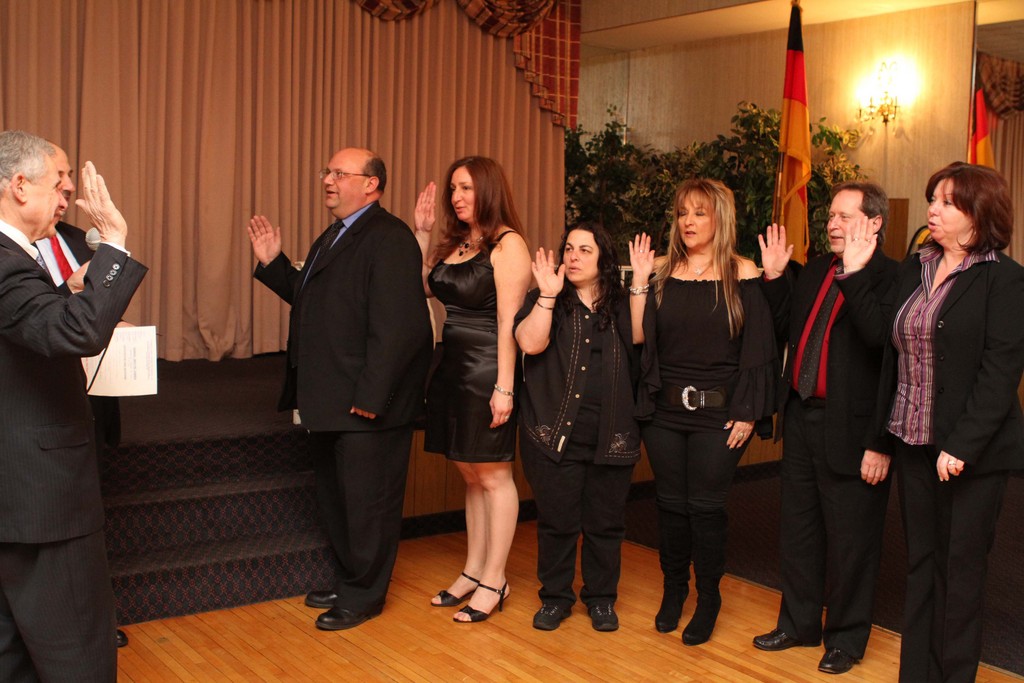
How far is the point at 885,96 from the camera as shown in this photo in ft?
24.3

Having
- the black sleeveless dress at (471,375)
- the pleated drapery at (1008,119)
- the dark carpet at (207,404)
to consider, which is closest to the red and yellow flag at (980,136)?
the pleated drapery at (1008,119)

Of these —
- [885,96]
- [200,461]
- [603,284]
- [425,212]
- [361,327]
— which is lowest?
[200,461]

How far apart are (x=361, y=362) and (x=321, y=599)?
3.28ft

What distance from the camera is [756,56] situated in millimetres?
8344

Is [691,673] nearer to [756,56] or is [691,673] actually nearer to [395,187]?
[395,187]

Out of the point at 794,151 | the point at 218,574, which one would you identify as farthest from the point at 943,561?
the point at 794,151

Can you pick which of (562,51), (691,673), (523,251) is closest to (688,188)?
(523,251)

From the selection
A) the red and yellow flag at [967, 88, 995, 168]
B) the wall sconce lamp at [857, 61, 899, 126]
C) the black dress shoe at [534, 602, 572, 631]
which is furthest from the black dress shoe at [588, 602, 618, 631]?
the wall sconce lamp at [857, 61, 899, 126]

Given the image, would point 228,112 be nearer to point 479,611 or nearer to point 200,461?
point 200,461

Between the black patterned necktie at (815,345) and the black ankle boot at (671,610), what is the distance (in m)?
0.90

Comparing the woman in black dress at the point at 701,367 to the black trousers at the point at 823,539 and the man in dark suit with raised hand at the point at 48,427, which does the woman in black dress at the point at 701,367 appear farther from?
the man in dark suit with raised hand at the point at 48,427

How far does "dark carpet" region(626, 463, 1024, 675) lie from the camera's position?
384 cm

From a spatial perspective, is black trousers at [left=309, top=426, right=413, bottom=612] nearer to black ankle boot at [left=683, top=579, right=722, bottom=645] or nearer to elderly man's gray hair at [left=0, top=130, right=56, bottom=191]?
black ankle boot at [left=683, top=579, right=722, bottom=645]

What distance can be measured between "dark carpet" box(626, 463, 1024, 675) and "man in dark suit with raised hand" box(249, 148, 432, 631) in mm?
1534
